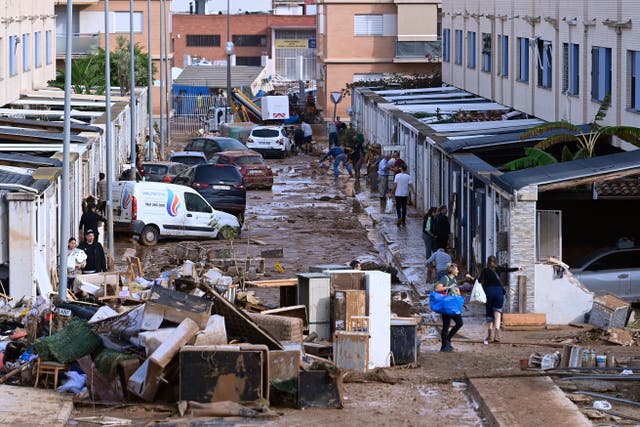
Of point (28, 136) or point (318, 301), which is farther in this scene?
point (28, 136)

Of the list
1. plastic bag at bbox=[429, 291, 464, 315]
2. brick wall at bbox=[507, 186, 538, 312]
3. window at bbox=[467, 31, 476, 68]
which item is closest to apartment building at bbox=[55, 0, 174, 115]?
window at bbox=[467, 31, 476, 68]

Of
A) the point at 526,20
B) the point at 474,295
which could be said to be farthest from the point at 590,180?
the point at 526,20

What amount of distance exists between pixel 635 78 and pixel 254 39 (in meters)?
86.1

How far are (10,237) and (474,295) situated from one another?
7.11 m

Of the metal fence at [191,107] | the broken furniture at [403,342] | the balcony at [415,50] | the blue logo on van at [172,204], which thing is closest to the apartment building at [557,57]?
the blue logo on van at [172,204]

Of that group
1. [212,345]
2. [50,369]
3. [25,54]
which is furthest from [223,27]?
[212,345]

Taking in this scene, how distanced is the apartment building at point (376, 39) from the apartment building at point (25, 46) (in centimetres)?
1886

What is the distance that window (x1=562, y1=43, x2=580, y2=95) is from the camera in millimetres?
34094

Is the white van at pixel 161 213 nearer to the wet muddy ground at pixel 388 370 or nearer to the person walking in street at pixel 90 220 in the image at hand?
the wet muddy ground at pixel 388 370

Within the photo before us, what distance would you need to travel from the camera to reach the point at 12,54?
44312mm

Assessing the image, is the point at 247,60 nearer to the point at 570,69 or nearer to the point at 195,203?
the point at 570,69

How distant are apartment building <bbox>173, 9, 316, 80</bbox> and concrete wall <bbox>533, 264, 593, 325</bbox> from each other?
87376mm

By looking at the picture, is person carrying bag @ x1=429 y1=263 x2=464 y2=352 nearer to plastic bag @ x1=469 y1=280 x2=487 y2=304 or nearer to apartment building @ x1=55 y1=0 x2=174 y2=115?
plastic bag @ x1=469 y1=280 x2=487 y2=304

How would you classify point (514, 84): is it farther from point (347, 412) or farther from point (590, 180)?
point (347, 412)
